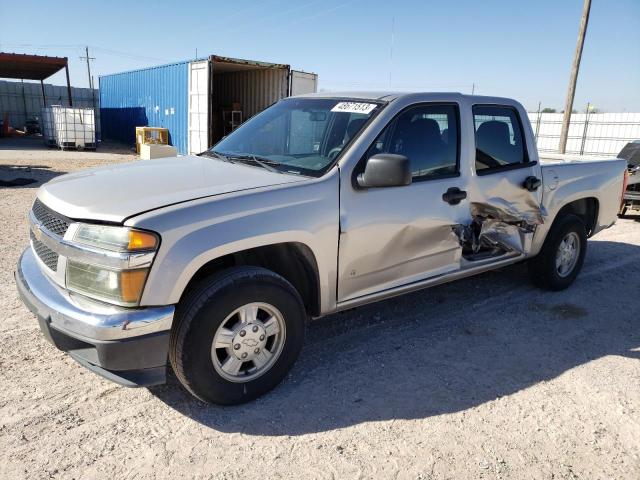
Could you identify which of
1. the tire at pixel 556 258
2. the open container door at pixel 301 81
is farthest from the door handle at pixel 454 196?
the open container door at pixel 301 81

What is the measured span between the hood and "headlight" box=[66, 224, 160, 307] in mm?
86

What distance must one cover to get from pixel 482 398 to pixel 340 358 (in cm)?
100

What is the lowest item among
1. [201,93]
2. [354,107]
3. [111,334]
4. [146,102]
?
[111,334]

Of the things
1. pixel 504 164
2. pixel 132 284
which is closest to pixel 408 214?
pixel 504 164

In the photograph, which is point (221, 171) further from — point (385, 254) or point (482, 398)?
point (482, 398)

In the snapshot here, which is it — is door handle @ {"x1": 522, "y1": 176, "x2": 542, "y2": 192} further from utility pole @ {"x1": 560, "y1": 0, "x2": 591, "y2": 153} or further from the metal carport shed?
utility pole @ {"x1": 560, "y1": 0, "x2": 591, "y2": 153}

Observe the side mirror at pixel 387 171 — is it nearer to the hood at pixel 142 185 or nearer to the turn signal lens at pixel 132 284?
the hood at pixel 142 185

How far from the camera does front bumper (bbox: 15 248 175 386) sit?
2.49 metres

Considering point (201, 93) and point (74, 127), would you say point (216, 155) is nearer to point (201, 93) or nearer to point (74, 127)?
point (201, 93)

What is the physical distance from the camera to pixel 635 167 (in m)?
9.23

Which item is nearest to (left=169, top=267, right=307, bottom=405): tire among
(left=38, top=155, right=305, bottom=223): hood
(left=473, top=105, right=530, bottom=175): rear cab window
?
(left=38, top=155, right=305, bottom=223): hood

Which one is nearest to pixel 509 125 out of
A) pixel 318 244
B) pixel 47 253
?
pixel 318 244

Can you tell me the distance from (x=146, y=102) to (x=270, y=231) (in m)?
21.6

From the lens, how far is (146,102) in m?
22.2
